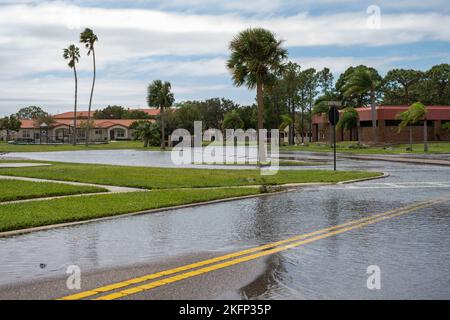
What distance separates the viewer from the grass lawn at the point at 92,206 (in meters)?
11.8

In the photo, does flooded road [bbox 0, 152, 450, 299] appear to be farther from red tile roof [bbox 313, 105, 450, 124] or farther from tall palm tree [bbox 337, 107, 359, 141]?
tall palm tree [bbox 337, 107, 359, 141]

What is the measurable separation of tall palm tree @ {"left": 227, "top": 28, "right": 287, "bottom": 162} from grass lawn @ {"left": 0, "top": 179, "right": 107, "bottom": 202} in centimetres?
1966

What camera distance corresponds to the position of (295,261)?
27.0 ft

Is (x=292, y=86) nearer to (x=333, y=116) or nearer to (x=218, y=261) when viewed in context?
(x=333, y=116)

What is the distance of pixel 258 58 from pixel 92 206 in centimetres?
2507

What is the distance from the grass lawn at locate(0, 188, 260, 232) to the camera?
11.8m

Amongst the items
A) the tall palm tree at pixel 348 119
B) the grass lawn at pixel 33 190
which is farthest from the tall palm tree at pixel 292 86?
the grass lawn at pixel 33 190

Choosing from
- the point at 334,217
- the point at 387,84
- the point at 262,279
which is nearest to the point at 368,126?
the point at 387,84

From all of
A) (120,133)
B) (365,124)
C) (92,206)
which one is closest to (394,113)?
(365,124)

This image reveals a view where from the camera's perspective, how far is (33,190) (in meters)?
17.2

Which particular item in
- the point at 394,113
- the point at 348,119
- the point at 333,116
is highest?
the point at 394,113

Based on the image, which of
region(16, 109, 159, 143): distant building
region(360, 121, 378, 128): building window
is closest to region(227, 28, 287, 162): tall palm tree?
region(360, 121, 378, 128): building window
